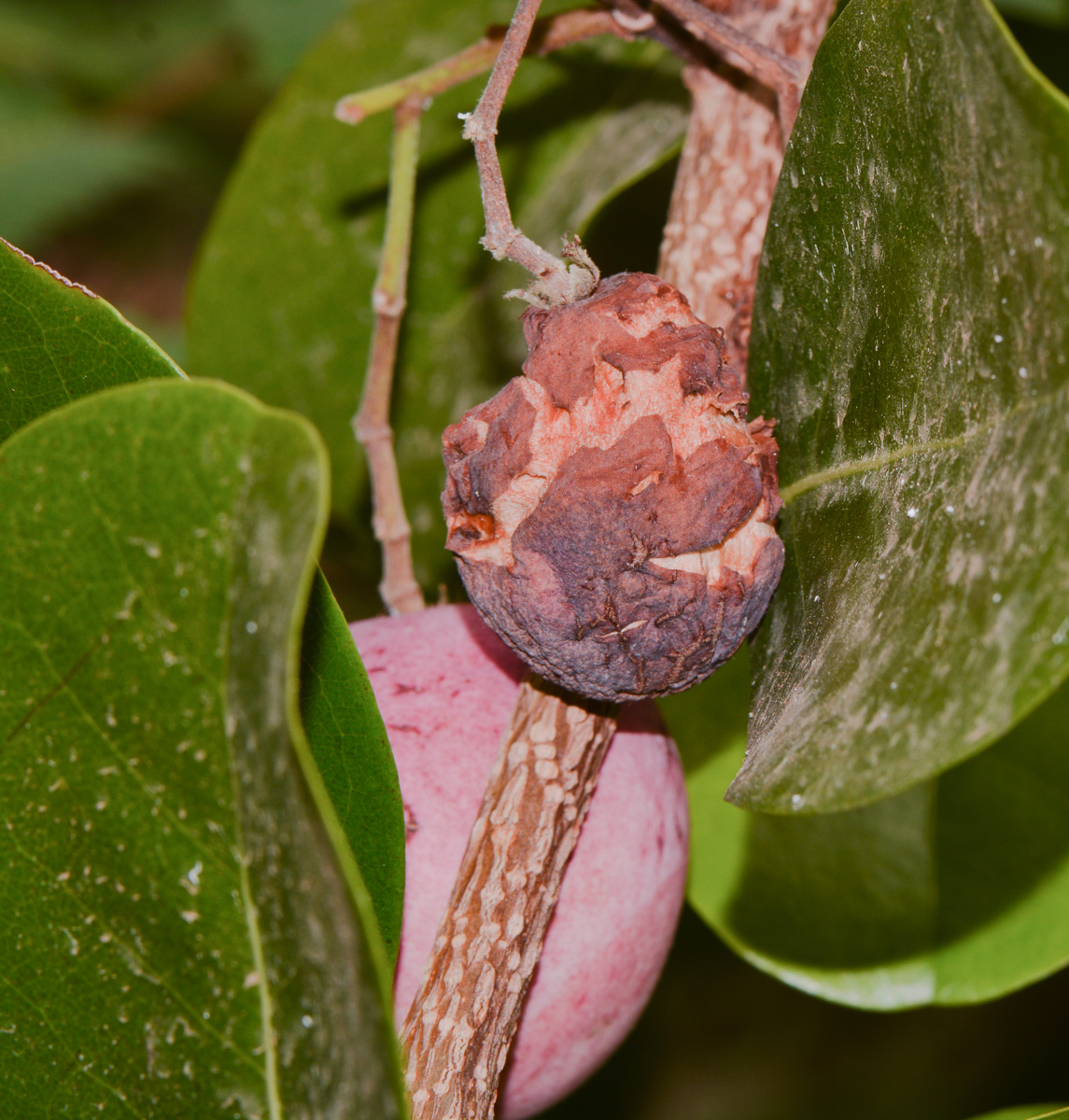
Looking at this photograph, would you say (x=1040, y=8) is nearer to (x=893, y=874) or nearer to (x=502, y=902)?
(x=893, y=874)

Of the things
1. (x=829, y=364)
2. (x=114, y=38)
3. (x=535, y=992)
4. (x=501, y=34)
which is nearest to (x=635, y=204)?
(x=501, y=34)

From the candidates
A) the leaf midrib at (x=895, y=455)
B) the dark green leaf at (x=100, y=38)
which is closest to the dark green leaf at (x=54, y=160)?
the dark green leaf at (x=100, y=38)

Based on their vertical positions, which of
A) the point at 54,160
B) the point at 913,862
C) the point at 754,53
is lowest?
the point at 54,160

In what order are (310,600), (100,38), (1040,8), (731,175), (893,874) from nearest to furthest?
(310,600), (731,175), (893,874), (1040,8), (100,38)

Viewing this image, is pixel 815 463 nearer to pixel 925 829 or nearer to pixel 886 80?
pixel 886 80

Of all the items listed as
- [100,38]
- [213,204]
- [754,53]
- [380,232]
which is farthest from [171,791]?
[213,204]

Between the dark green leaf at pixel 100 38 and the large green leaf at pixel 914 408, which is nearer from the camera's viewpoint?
the large green leaf at pixel 914 408

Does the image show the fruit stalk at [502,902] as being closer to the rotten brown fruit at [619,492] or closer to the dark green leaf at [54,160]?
the rotten brown fruit at [619,492]
